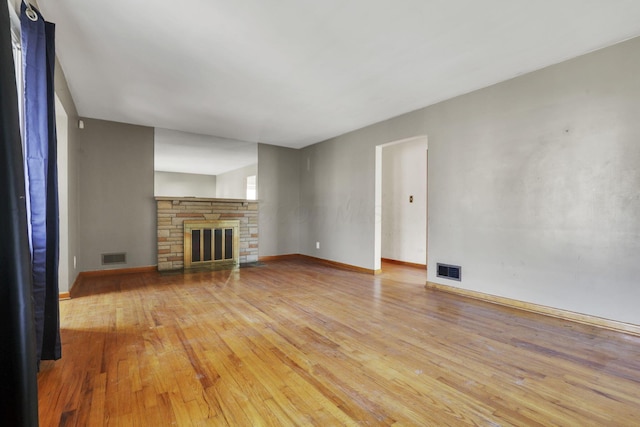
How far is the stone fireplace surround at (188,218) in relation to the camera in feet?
17.0

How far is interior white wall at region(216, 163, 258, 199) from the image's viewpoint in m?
5.79

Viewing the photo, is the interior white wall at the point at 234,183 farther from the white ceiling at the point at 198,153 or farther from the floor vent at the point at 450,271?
the floor vent at the point at 450,271

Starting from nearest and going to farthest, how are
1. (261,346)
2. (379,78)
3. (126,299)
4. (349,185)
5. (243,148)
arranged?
1. (261,346)
2. (379,78)
3. (126,299)
4. (349,185)
5. (243,148)

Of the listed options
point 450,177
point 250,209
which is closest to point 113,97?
point 250,209

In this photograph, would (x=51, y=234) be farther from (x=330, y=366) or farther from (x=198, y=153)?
(x=198, y=153)

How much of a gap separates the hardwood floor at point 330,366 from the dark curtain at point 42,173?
0.35 metres

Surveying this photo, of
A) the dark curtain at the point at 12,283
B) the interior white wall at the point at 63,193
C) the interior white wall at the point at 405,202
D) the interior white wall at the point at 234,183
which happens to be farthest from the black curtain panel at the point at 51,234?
the interior white wall at the point at 405,202

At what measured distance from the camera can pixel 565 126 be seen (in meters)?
2.93

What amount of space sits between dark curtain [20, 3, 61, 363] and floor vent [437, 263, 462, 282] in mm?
3890

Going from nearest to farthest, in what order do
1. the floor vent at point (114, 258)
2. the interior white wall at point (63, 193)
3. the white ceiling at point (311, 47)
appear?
1. the white ceiling at point (311, 47)
2. the interior white wall at point (63, 193)
3. the floor vent at point (114, 258)

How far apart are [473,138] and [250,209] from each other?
4.24 metres

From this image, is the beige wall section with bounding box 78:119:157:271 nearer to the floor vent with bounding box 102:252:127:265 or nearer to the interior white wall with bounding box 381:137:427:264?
the floor vent with bounding box 102:252:127:265

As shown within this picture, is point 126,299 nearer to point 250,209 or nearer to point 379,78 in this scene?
point 250,209

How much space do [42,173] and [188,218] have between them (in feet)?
12.3
